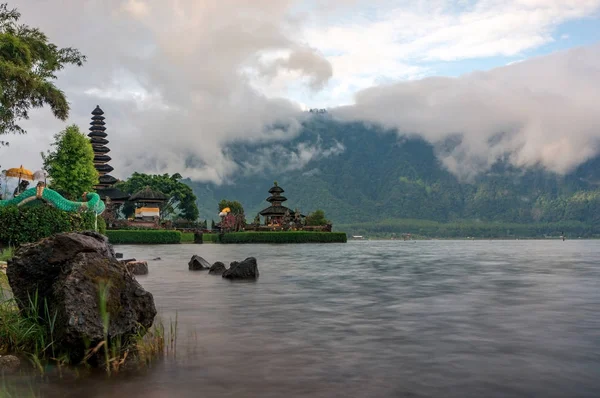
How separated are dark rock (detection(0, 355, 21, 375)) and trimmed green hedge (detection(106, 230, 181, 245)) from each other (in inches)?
2983

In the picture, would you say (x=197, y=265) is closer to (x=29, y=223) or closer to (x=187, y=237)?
(x=29, y=223)

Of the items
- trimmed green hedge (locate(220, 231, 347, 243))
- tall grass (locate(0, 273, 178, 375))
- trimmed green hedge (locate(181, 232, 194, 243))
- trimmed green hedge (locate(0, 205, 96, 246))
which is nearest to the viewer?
tall grass (locate(0, 273, 178, 375))

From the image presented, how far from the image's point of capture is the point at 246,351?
10859 mm

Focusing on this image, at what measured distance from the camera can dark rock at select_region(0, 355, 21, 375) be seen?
8.68m

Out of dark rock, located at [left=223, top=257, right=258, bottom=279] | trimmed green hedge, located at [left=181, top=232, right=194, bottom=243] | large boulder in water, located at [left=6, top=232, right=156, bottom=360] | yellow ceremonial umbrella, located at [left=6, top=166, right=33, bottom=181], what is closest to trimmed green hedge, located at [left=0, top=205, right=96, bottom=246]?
dark rock, located at [left=223, top=257, right=258, bottom=279]

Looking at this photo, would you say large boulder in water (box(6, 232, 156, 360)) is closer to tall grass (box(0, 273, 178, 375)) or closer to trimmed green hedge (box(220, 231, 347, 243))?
tall grass (box(0, 273, 178, 375))

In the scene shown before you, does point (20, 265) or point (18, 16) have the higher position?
point (18, 16)

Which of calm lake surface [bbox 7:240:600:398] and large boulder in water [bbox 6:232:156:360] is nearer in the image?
calm lake surface [bbox 7:240:600:398]

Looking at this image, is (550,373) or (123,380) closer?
(123,380)

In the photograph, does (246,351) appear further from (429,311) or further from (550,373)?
(429,311)

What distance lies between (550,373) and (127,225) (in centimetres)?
9122

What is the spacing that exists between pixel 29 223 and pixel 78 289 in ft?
73.9

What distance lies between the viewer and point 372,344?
38.3 ft

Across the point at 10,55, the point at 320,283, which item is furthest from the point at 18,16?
the point at 320,283
